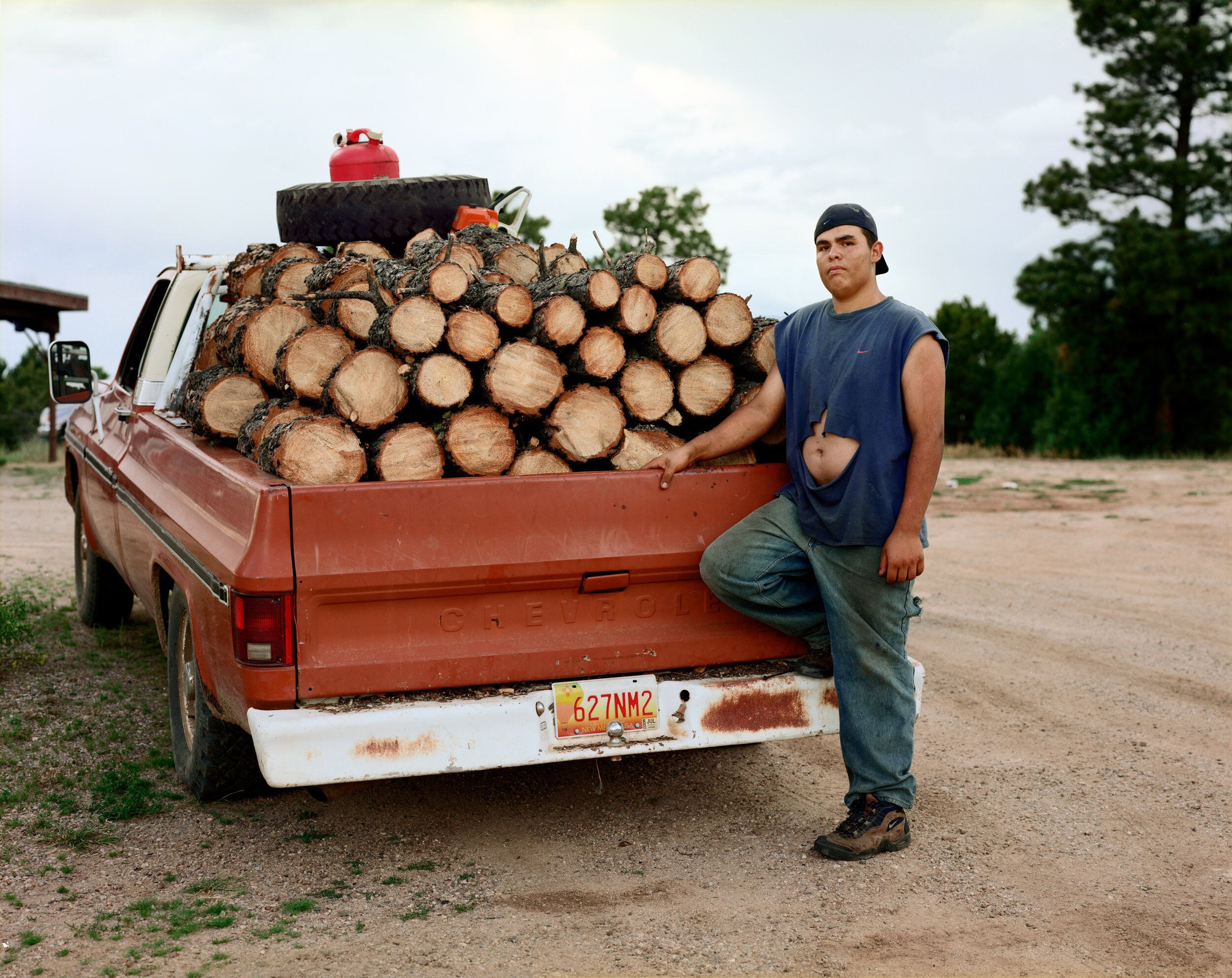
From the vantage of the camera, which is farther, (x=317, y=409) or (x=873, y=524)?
(x=317, y=409)

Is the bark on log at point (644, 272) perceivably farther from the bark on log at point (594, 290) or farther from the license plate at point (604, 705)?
the license plate at point (604, 705)

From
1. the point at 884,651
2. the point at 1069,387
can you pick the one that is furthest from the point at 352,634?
the point at 1069,387

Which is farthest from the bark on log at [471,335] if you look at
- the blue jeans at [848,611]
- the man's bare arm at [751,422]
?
the blue jeans at [848,611]

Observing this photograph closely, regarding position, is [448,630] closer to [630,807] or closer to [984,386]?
[630,807]

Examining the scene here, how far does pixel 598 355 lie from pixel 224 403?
1.57 metres

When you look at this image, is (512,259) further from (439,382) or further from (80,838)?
(80,838)

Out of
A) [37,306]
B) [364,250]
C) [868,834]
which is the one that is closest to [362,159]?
[364,250]

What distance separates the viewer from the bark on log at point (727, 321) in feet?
14.0

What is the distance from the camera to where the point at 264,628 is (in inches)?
128

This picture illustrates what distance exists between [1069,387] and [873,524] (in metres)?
23.5

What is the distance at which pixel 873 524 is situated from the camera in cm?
370

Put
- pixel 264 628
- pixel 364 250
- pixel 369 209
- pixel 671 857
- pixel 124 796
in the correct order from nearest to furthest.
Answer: pixel 264 628
pixel 671 857
pixel 124 796
pixel 364 250
pixel 369 209

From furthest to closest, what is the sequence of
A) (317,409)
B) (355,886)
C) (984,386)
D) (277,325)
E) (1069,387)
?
(984,386)
(1069,387)
(277,325)
(317,409)
(355,886)

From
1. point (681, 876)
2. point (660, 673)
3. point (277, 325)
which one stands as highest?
point (277, 325)
